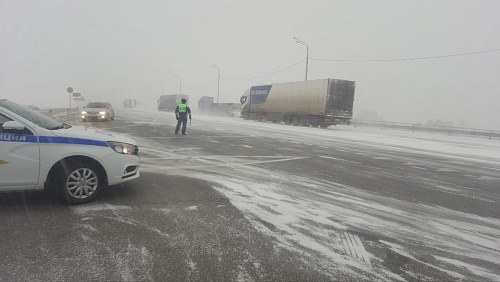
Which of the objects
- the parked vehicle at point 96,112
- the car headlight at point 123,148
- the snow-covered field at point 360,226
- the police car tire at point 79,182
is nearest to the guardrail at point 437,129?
the parked vehicle at point 96,112

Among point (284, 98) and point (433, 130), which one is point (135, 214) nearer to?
point (284, 98)

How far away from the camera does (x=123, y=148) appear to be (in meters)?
4.99

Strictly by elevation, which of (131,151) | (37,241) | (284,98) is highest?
(284,98)

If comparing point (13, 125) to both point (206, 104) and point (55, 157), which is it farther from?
point (206, 104)

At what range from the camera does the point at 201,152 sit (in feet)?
33.4

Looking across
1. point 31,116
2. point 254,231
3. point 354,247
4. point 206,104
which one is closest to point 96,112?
point 31,116

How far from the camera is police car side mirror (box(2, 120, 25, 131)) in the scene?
13.5 feet

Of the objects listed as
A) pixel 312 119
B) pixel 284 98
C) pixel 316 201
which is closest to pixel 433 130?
pixel 312 119

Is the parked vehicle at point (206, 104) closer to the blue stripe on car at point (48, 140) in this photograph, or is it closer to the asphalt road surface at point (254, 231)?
the asphalt road surface at point (254, 231)

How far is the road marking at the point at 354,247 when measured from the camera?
10.9 feet

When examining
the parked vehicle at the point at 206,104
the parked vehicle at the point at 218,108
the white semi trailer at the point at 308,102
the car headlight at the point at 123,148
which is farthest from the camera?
the parked vehicle at the point at 206,104

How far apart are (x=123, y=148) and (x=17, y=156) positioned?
4.53 feet

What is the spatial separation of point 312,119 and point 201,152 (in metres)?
19.3

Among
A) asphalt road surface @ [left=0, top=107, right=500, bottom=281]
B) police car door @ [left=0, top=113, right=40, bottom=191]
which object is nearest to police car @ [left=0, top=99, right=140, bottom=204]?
police car door @ [left=0, top=113, right=40, bottom=191]
